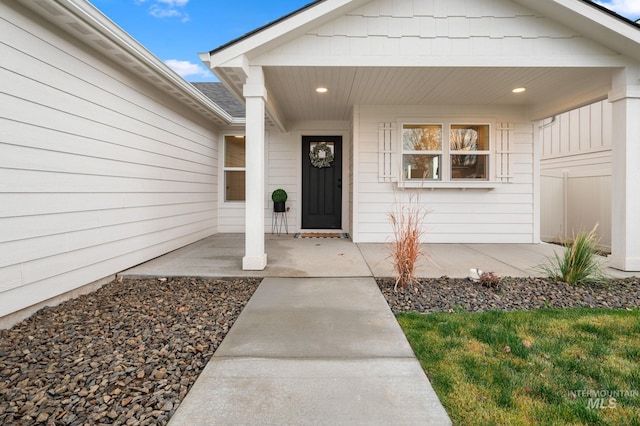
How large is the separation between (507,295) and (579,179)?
5465 mm

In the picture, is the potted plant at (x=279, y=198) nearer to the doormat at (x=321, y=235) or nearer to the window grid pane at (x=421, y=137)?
the doormat at (x=321, y=235)

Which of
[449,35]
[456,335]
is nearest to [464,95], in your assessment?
[449,35]

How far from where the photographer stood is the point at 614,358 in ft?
6.47

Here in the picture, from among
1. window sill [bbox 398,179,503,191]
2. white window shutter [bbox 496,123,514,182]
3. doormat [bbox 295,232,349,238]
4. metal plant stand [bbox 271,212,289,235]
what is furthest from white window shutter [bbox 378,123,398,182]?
metal plant stand [bbox 271,212,289,235]

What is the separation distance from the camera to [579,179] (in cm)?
694

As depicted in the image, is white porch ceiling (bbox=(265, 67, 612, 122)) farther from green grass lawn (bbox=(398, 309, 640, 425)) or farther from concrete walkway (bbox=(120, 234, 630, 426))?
green grass lawn (bbox=(398, 309, 640, 425))

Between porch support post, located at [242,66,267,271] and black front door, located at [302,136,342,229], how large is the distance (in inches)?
137

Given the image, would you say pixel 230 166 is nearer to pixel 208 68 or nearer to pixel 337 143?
pixel 337 143

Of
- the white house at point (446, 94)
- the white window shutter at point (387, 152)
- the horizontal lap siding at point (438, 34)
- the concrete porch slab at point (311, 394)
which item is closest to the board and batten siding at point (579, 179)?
the white house at point (446, 94)

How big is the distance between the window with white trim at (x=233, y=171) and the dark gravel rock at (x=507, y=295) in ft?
15.9

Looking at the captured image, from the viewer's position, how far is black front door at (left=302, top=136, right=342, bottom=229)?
739cm

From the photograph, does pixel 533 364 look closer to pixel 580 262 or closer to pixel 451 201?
pixel 580 262

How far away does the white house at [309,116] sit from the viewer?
2.74 meters

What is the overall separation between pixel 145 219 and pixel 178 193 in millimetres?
1096
